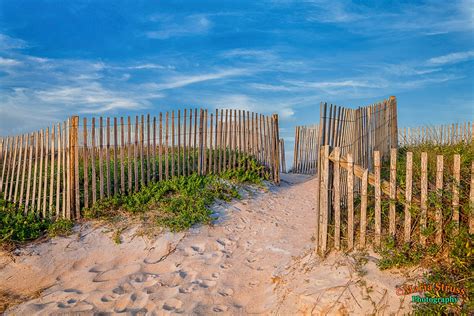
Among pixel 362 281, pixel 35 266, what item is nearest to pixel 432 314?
pixel 362 281

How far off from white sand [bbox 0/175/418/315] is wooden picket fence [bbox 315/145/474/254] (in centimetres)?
43

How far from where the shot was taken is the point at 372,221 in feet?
18.2

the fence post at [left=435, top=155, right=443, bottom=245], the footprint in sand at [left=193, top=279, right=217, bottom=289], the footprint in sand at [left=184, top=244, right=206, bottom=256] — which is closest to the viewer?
the fence post at [left=435, top=155, right=443, bottom=245]

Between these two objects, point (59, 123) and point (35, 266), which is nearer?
point (35, 266)

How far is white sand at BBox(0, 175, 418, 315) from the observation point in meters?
4.56

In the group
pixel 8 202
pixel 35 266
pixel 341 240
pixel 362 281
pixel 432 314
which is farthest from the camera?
pixel 8 202

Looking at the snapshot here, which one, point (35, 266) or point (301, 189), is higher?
point (301, 189)

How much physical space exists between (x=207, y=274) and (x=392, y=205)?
Answer: 9.58ft

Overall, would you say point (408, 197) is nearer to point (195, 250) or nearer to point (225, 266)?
point (225, 266)

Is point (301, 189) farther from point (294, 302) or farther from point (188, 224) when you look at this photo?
point (294, 302)

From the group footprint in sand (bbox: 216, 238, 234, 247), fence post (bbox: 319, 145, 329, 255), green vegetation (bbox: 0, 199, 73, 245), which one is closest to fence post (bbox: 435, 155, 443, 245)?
fence post (bbox: 319, 145, 329, 255)

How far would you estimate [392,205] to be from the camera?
16.1 ft

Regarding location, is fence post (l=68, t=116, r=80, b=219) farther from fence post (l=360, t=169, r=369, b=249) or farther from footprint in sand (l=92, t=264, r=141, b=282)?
fence post (l=360, t=169, r=369, b=249)

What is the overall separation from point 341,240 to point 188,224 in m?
3.18
